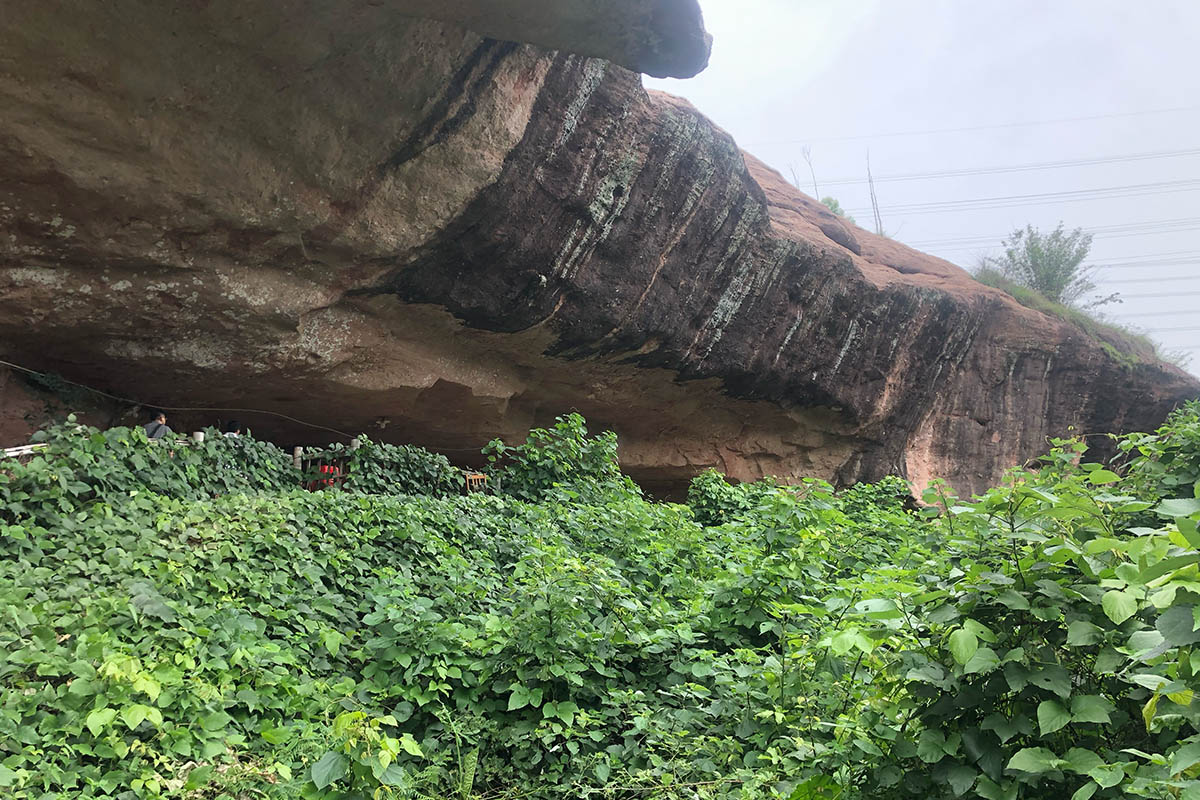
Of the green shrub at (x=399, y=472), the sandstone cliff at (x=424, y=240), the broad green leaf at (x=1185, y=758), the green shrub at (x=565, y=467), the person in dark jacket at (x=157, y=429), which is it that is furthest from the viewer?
the green shrub at (x=565, y=467)

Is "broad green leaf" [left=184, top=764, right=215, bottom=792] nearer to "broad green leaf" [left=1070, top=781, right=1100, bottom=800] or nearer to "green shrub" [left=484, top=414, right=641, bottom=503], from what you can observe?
"broad green leaf" [left=1070, top=781, right=1100, bottom=800]

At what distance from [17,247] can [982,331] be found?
16.3m

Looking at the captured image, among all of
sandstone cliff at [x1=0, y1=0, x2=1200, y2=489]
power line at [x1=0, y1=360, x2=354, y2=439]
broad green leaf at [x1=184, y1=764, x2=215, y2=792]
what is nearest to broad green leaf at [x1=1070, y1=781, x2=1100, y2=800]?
broad green leaf at [x1=184, y1=764, x2=215, y2=792]

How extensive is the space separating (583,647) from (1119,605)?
2.79m

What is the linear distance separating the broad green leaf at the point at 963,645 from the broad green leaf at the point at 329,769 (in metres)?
2.23

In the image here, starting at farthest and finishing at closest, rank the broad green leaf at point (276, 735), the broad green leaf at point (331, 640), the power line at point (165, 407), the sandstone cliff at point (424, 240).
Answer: the power line at point (165, 407), the sandstone cliff at point (424, 240), the broad green leaf at point (331, 640), the broad green leaf at point (276, 735)

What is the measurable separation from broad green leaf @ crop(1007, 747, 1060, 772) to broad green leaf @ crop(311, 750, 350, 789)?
228cm

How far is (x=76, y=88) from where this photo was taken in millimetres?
5426

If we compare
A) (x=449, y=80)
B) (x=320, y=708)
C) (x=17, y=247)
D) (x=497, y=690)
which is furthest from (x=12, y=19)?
(x=497, y=690)

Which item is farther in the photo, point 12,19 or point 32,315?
point 32,315

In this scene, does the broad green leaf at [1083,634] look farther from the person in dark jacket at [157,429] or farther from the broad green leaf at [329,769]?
the person in dark jacket at [157,429]

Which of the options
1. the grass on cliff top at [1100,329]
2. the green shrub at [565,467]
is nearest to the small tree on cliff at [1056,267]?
the grass on cliff top at [1100,329]

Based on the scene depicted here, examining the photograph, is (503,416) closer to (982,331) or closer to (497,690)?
(497,690)

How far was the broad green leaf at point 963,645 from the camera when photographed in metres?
1.84
